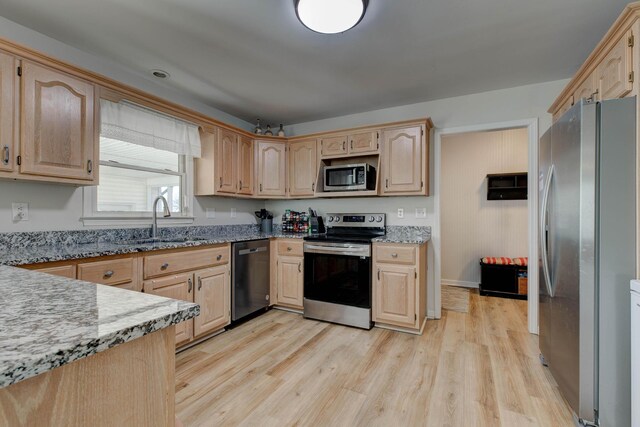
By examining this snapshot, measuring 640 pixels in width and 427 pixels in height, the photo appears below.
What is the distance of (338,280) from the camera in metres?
3.09

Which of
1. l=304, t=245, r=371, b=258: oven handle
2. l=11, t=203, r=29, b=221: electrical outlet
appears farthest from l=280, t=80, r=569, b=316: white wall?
l=11, t=203, r=29, b=221: electrical outlet

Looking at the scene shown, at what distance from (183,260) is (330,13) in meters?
2.07

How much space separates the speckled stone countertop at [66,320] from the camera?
1.43 ft

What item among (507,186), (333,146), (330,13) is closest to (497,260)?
(507,186)

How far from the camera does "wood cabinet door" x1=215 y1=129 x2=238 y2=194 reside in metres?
3.20

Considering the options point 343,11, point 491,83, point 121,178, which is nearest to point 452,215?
point 491,83

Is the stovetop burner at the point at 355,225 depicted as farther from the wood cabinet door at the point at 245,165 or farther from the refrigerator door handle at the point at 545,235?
the refrigerator door handle at the point at 545,235

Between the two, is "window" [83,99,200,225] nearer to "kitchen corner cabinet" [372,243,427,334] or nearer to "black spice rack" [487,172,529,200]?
"kitchen corner cabinet" [372,243,427,334]

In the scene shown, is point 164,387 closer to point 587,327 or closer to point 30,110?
point 587,327

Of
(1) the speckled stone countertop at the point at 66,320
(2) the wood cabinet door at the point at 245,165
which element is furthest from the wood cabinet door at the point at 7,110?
(2) the wood cabinet door at the point at 245,165

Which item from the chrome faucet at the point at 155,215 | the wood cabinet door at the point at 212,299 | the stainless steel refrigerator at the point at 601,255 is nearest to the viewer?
the stainless steel refrigerator at the point at 601,255

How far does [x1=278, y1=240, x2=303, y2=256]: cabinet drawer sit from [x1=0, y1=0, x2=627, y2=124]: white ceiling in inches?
63.7

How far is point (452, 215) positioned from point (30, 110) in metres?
4.87

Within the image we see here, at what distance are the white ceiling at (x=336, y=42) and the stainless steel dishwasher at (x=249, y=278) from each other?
166 centimetres
